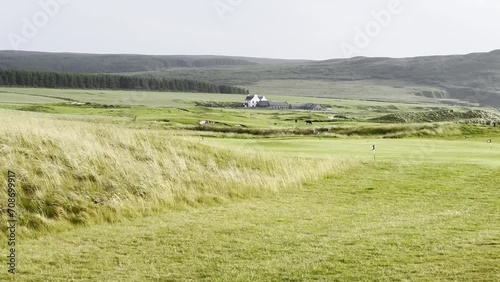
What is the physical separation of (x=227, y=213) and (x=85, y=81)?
174536 millimetres

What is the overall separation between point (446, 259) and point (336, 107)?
145204mm

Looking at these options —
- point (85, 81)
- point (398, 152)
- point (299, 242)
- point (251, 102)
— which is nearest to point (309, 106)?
point (251, 102)

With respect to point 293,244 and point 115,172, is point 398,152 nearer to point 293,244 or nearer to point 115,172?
point 115,172

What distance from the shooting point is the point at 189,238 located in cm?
1207

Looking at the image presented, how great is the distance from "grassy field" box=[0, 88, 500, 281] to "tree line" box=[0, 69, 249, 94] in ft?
508

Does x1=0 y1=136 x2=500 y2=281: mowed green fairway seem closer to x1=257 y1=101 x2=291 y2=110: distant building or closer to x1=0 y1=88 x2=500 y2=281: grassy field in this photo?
x1=0 y1=88 x2=500 y2=281: grassy field

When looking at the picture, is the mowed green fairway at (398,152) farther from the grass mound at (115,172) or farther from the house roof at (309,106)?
the house roof at (309,106)

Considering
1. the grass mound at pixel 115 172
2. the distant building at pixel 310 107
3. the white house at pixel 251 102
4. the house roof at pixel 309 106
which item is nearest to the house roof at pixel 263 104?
the white house at pixel 251 102

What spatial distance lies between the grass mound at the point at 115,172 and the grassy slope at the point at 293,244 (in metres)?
0.79

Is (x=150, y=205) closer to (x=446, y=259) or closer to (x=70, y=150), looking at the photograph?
(x=70, y=150)

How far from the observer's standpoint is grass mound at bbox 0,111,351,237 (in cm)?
1357

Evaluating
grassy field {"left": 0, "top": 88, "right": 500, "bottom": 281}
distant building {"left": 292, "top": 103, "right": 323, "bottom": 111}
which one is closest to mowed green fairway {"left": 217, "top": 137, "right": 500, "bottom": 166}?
grassy field {"left": 0, "top": 88, "right": 500, "bottom": 281}

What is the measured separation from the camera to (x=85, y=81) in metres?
181

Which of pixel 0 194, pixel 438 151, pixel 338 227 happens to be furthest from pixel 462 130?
pixel 0 194
